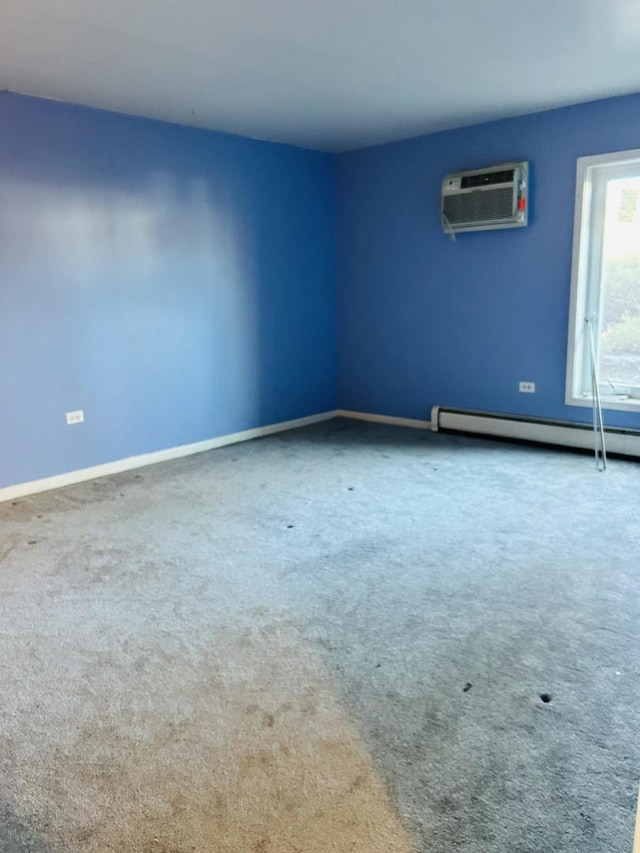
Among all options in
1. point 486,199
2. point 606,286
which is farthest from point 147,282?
point 606,286

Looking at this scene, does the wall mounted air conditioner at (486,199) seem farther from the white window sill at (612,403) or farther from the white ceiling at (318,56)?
the white window sill at (612,403)

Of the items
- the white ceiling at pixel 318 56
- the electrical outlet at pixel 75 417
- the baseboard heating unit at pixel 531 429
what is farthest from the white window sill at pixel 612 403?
the electrical outlet at pixel 75 417

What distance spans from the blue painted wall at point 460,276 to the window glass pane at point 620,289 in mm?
245

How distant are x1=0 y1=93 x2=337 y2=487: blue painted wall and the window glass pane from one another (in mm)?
2368

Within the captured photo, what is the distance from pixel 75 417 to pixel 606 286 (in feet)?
12.3

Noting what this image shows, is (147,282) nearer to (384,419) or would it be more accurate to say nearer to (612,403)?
(384,419)

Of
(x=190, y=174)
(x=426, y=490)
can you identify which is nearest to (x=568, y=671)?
(x=426, y=490)

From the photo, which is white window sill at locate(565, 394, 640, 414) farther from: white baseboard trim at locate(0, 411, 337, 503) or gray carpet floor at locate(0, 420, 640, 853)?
white baseboard trim at locate(0, 411, 337, 503)

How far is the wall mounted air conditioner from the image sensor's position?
15.2 feet

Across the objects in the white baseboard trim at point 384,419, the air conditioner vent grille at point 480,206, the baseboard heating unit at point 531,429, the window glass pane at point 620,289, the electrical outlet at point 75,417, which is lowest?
the white baseboard trim at point 384,419

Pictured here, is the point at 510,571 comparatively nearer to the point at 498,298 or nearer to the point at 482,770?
the point at 482,770

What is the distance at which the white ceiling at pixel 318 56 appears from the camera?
276cm

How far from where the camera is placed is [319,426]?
581cm

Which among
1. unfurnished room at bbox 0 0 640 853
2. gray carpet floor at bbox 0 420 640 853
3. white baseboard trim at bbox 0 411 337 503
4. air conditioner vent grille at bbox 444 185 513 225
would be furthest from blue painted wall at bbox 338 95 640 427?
gray carpet floor at bbox 0 420 640 853
